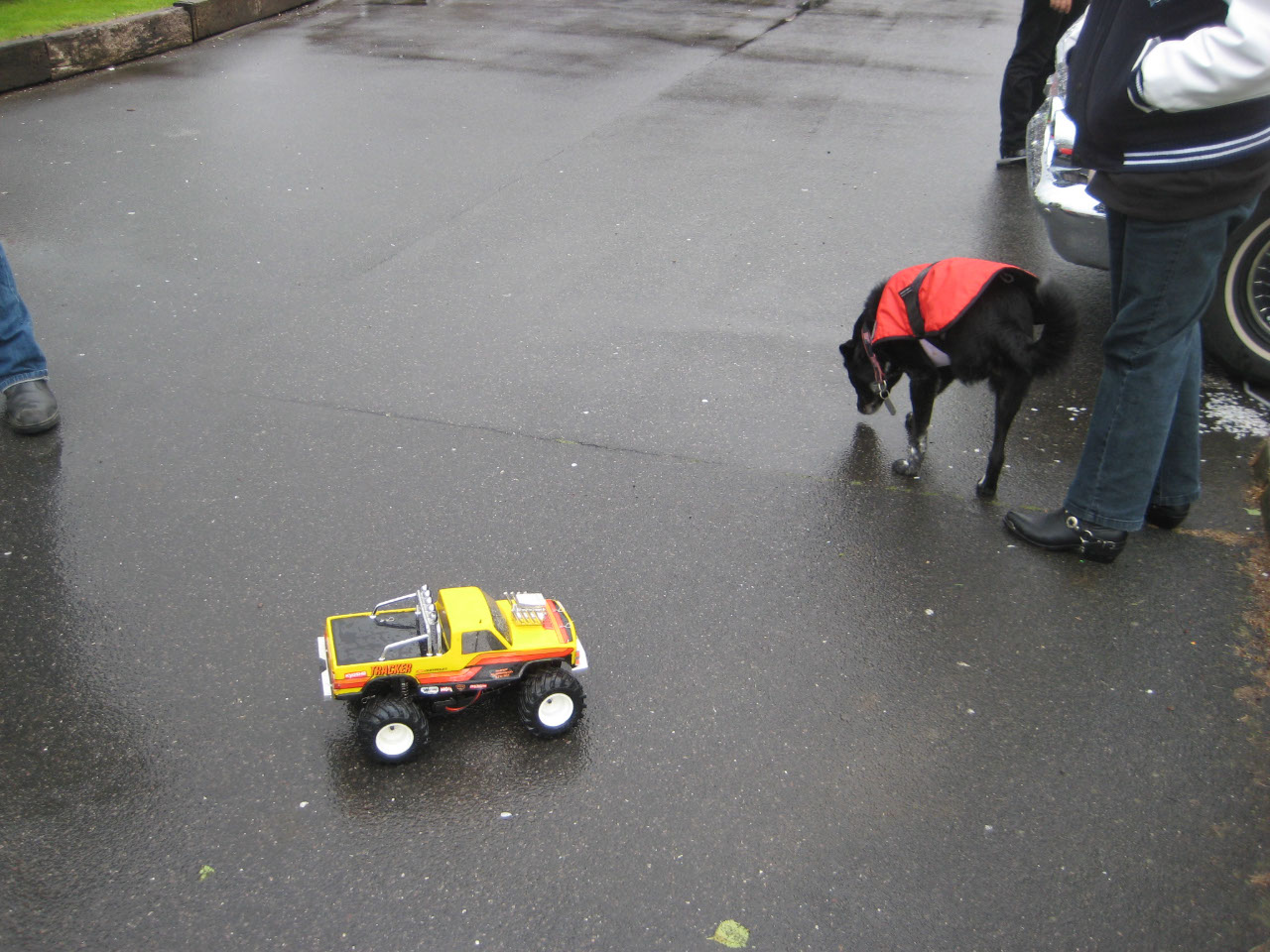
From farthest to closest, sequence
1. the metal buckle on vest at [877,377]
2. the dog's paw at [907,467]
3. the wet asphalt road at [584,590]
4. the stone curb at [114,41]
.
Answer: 1. the stone curb at [114,41]
2. the dog's paw at [907,467]
3. the metal buckle on vest at [877,377]
4. the wet asphalt road at [584,590]

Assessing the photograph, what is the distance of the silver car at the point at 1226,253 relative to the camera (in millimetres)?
4832

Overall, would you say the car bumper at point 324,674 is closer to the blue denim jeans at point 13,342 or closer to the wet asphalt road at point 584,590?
the wet asphalt road at point 584,590

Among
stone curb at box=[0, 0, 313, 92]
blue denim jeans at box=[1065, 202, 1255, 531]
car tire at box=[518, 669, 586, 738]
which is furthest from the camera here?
stone curb at box=[0, 0, 313, 92]

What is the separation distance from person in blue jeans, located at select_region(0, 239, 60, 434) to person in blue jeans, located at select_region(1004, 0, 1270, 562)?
412 centimetres

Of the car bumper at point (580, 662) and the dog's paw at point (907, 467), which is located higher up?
the car bumper at point (580, 662)

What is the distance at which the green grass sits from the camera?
31.1 ft

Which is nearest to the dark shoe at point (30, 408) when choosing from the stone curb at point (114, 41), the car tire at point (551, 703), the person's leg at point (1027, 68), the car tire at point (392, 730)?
the car tire at point (392, 730)

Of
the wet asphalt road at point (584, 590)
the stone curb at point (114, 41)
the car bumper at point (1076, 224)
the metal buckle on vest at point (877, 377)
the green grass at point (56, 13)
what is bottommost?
the wet asphalt road at point (584, 590)

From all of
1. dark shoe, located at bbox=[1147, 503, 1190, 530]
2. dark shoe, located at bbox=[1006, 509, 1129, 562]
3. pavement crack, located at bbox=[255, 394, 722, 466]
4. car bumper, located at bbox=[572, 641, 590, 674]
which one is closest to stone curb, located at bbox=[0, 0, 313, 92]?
pavement crack, located at bbox=[255, 394, 722, 466]

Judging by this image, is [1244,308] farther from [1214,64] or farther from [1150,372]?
[1214,64]

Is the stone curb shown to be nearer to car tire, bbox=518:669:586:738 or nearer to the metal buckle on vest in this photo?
the metal buckle on vest

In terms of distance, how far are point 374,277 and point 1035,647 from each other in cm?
410

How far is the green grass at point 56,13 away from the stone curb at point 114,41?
190mm

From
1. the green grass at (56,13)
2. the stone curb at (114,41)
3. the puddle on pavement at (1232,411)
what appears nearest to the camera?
the puddle on pavement at (1232,411)
